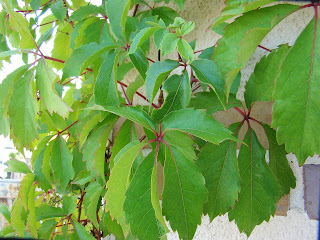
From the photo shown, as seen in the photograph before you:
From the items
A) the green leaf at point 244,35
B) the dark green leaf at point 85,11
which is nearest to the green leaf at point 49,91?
the dark green leaf at point 85,11

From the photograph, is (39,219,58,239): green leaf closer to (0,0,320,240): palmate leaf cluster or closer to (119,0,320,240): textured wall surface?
(0,0,320,240): palmate leaf cluster

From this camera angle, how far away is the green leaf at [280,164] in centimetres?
62

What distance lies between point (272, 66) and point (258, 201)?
0.82ft

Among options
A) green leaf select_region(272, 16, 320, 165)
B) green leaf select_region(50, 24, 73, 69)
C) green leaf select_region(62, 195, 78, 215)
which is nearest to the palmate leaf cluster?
green leaf select_region(272, 16, 320, 165)

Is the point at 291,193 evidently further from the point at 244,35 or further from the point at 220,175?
the point at 244,35

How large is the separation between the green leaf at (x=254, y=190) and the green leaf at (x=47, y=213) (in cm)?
59

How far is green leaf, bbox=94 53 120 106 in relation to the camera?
60 cm

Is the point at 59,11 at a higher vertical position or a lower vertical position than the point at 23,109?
higher

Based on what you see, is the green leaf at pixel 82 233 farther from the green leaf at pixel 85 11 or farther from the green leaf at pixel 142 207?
the green leaf at pixel 85 11

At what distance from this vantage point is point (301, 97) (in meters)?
0.45

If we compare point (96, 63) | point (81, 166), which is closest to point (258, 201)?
point (96, 63)

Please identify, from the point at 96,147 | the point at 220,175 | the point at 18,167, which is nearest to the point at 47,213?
the point at 18,167

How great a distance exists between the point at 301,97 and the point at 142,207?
0.93ft

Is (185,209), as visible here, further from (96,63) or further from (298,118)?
(96,63)
